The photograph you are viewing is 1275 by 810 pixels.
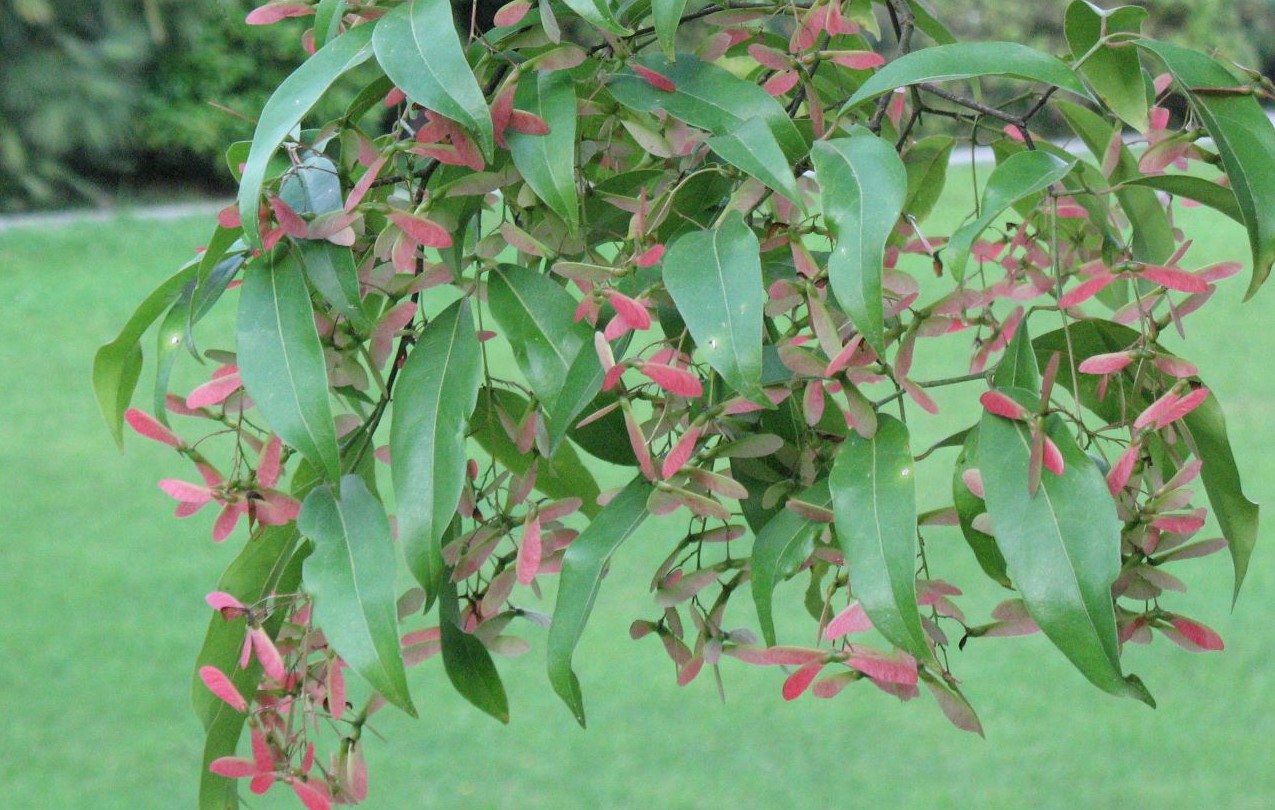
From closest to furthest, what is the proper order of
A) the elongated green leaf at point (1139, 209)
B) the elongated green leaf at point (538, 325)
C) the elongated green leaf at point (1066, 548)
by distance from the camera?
the elongated green leaf at point (1066, 548) → the elongated green leaf at point (538, 325) → the elongated green leaf at point (1139, 209)

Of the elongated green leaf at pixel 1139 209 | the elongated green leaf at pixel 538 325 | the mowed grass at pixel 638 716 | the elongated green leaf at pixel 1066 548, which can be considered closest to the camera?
the elongated green leaf at pixel 1066 548

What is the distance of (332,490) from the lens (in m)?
0.54

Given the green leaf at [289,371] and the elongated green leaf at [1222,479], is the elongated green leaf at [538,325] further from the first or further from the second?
the elongated green leaf at [1222,479]

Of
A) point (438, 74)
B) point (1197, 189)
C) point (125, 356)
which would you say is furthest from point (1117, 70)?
point (125, 356)

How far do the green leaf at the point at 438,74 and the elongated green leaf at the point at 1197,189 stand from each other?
23 cm

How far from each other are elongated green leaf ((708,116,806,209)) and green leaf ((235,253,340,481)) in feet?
0.54

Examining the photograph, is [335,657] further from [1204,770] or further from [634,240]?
[1204,770]

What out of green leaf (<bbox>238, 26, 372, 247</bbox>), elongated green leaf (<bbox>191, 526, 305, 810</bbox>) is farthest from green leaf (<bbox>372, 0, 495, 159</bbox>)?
elongated green leaf (<bbox>191, 526, 305, 810</bbox>)

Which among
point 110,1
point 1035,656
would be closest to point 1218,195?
point 1035,656

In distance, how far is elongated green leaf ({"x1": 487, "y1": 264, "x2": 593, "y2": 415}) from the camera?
21.7 inches

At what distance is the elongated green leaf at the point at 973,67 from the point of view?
0.50 m

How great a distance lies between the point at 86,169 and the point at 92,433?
3438mm

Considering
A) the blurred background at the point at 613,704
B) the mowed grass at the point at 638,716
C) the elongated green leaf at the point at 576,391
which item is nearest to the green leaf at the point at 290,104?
the elongated green leaf at the point at 576,391

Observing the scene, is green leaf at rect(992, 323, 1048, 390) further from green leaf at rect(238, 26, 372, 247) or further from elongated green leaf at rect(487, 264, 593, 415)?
green leaf at rect(238, 26, 372, 247)
